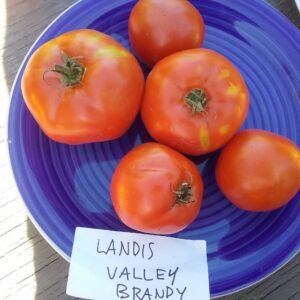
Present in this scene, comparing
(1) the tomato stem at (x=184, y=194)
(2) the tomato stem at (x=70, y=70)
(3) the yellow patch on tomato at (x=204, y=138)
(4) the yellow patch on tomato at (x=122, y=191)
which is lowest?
(4) the yellow patch on tomato at (x=122, y=191)

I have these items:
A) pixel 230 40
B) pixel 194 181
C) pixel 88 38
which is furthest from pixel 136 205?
pixel 230 40

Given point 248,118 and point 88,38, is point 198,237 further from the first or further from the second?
point 88,38

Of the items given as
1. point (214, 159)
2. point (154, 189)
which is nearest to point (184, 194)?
point (154, 189)

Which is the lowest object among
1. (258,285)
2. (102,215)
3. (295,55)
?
(258,285)

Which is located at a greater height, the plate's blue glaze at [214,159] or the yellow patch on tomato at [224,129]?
the yellow patch on tomato at [224,129]

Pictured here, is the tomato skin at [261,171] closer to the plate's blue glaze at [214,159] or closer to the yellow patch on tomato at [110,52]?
the plate's blue glaze at [214,159]

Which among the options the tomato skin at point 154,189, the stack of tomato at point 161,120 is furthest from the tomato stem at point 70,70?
the tomato skin at point 154,189
